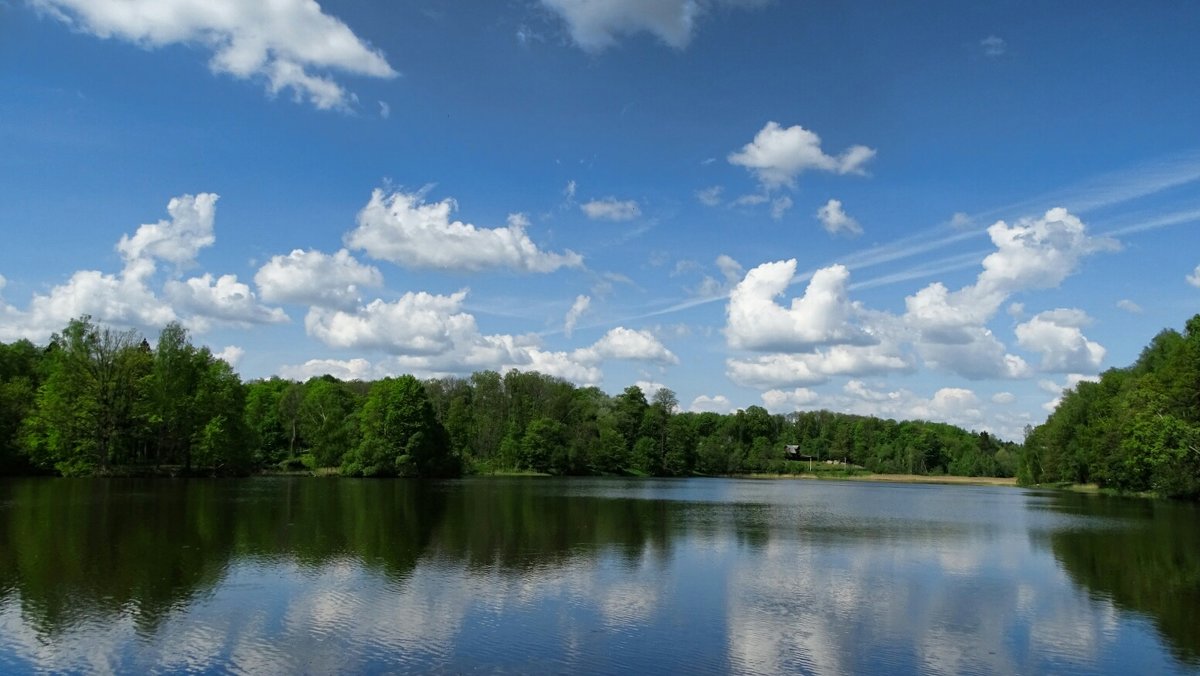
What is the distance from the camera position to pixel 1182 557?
1153 inches

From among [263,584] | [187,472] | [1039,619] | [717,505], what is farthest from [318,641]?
[187,472]

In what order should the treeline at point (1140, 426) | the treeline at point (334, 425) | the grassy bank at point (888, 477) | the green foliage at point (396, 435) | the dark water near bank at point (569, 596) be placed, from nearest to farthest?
the dark water near bank at point (569, 596)
the treeline at point (1140, 426)
the treeline at point (334, 425)
the green foliage at point (396, 435)
the grassy bank at point (888, 477)

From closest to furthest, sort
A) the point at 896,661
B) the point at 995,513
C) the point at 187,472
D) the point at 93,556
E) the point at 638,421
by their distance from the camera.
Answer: the point at 896,661, the point at 93,556, the point at 995,513, the point at 187,472, the point at 638,421

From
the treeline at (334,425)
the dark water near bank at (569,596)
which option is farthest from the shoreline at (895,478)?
the dark water near bank at (569,596)

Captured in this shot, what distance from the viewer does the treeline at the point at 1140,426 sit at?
63438 millimetres

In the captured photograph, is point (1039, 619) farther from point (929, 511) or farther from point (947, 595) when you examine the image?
point (929, 511)

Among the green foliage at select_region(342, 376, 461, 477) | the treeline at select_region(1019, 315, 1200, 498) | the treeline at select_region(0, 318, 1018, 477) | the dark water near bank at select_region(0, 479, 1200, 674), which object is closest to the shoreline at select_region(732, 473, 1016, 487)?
the treeline at select_region(0, 318, 1018, 477)

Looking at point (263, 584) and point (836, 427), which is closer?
point (263, 584)

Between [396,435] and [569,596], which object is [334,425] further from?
[569,596]

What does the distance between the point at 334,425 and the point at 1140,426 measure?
80145 mm

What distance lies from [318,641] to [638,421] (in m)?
120

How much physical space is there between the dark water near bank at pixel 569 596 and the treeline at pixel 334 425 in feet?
127

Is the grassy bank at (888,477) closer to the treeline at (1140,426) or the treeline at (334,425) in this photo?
the treeline at (334,425)

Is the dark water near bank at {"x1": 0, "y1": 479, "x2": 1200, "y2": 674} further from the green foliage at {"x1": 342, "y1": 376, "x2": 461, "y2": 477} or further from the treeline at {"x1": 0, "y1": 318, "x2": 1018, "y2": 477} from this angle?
the green foliage at {"x1": 342, "y1": 376, "x2": 461, "y2": 477}
